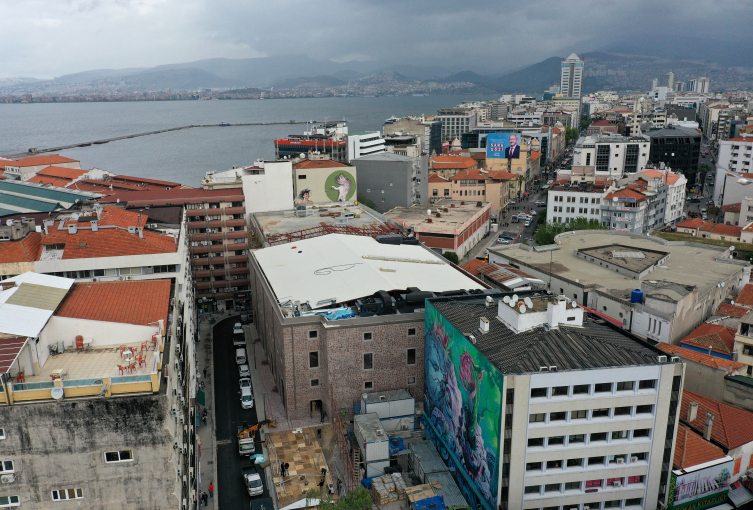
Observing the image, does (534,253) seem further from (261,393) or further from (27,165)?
(27,165)

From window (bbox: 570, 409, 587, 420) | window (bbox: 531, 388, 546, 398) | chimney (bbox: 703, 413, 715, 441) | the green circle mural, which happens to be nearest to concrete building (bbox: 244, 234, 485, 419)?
window (bbox: 531, 388, 546, 398)

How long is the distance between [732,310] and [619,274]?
337 inches

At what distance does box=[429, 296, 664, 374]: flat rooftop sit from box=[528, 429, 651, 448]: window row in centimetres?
310

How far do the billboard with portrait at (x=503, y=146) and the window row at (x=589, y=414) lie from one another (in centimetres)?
9850

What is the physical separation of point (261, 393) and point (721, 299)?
37459mm

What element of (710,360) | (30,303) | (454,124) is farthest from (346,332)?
(454,124)

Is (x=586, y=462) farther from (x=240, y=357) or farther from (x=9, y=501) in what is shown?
(x=240, y=357)

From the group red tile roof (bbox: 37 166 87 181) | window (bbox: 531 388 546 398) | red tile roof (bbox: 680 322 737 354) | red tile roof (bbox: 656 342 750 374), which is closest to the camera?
window (bbox: 531 388 546 398)

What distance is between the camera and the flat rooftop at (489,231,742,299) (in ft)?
158

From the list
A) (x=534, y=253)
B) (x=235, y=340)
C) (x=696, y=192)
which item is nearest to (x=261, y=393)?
(x=235, y=340)

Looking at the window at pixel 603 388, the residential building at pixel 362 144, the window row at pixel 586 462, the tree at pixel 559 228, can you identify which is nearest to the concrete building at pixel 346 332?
the window row at pixel 586 462

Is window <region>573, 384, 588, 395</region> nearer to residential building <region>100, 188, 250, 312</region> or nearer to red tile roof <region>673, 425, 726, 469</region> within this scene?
red tile roof <region>673, 425, 726, 469</region>

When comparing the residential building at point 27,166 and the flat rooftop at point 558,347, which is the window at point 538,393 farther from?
the residential building at point 27,166

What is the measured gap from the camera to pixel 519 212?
4122 inches
